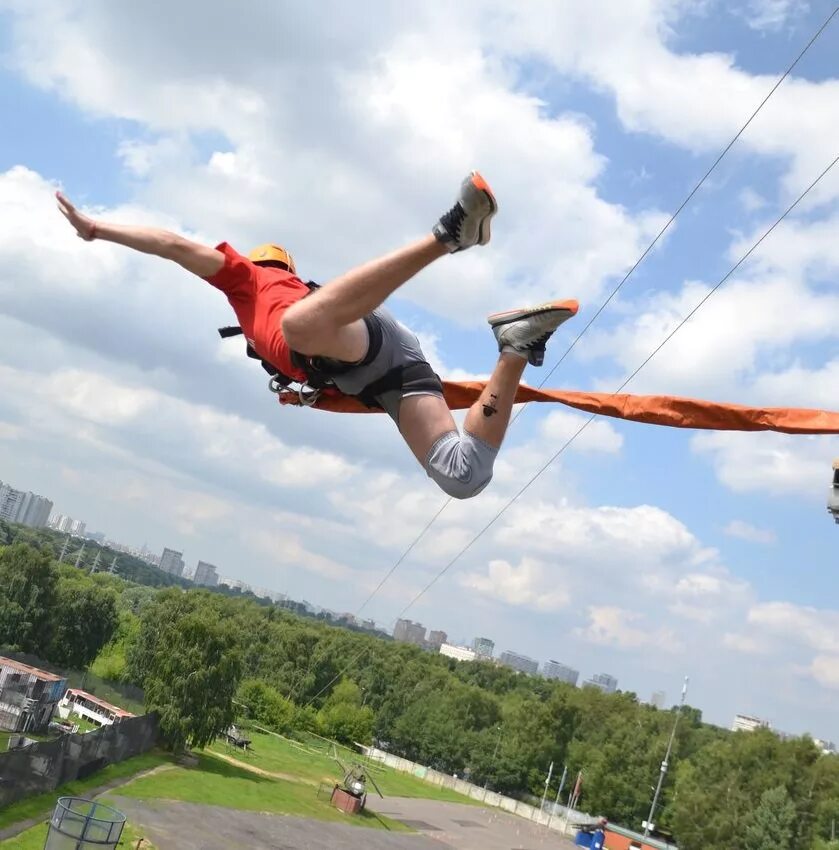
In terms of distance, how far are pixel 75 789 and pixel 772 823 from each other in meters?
37.5

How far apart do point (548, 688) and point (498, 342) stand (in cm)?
10071

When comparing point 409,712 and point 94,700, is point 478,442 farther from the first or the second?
point 409,712

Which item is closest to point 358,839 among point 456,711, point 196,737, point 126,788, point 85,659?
point 196,737

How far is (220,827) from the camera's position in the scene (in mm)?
27844

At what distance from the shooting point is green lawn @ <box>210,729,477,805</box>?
4550 cm

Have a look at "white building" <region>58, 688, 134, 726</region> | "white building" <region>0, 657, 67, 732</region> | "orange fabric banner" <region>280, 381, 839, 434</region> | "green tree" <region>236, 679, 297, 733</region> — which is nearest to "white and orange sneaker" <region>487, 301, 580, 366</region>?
"orange fabric banner" <region>280, 381, 839, 434</region>

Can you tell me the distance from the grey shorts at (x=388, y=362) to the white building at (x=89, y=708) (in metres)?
37.7

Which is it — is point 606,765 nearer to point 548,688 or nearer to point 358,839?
point 358,839

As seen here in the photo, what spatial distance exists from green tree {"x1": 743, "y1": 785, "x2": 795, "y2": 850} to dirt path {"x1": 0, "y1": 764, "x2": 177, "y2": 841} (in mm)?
31504

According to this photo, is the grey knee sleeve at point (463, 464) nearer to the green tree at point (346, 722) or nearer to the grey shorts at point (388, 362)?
the grey shorts at point (388, 362)

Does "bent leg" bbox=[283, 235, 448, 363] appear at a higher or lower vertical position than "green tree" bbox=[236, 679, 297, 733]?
higher

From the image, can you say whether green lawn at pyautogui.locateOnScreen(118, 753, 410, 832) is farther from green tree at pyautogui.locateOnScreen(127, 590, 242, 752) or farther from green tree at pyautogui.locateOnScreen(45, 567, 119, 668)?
green tree at pyautogui.locateOnScreen(45, 567, 119, 668)

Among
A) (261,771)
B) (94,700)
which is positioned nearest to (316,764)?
(261,771)

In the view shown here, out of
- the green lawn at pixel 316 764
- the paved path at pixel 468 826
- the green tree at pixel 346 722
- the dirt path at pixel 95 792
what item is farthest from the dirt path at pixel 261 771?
the green tree at pixel 346 722
